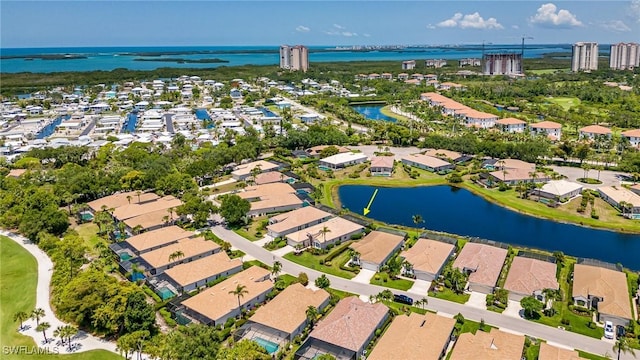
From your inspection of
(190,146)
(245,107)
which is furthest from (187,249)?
(245,107)

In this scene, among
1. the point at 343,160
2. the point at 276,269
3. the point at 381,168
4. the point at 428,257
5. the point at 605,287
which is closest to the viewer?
the point at 605,287

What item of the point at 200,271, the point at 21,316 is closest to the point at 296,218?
the point at 200,271

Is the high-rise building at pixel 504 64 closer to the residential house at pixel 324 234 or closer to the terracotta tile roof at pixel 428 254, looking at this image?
the residential house at pixel 324 234

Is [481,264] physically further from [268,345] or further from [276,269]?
[268,345]

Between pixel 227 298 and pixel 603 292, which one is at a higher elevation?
pixel 603 292

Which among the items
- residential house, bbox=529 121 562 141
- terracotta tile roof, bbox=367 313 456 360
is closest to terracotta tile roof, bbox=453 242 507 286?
terracotta tile roof, bbox=367 313 456 360

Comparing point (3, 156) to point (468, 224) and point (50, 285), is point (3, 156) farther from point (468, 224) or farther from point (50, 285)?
point (468, 224)

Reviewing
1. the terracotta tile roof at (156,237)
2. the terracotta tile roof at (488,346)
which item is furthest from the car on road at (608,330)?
the terracotta tile roof at (156,237)
